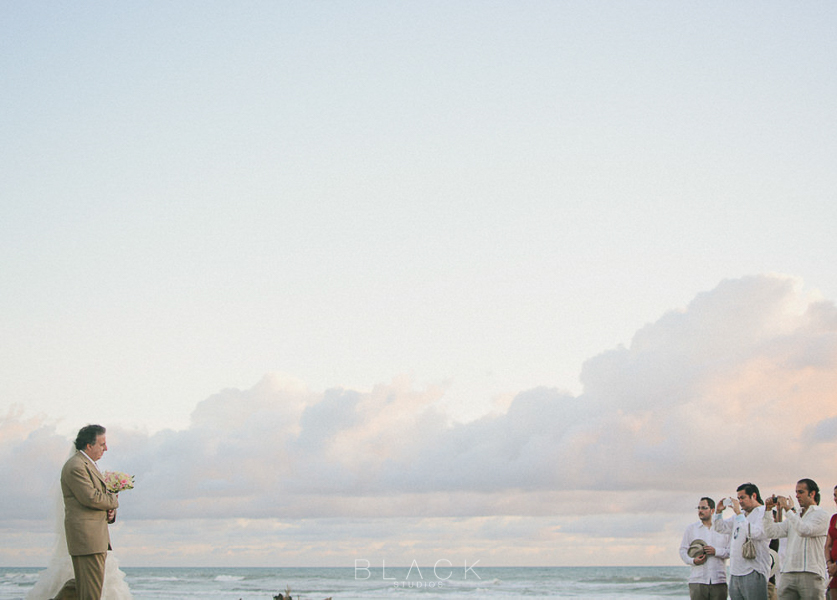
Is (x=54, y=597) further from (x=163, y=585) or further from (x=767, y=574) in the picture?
(x=163, y=585)

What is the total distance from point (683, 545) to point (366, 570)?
46.3 metres

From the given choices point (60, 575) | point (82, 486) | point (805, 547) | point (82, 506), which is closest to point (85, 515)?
point (82, 506)

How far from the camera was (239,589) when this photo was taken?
131 ft

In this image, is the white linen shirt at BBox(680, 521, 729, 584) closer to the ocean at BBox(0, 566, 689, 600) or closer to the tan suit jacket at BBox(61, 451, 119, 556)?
the tan suit jacket at BBox(61, 451, 119, 556)

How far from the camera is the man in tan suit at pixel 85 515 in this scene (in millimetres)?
6062

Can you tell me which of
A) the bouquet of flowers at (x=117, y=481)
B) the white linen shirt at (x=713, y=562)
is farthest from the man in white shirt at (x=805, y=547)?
the bouquet of flowers at (x=117, y=481)

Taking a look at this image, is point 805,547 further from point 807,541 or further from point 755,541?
point 755,541

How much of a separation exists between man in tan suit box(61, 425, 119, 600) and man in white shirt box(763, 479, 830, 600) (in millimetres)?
6348

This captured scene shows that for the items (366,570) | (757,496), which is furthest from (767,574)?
(366,570)

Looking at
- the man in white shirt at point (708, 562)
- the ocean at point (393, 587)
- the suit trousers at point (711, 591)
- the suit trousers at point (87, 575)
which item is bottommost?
the ocean at point (393, 587)

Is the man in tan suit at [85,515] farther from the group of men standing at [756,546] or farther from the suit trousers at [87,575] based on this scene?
the group of men standing at [756,546]

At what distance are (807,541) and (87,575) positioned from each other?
662 cm

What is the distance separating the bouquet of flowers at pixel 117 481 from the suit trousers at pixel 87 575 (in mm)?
508

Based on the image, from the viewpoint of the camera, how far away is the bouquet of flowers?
633 cm
